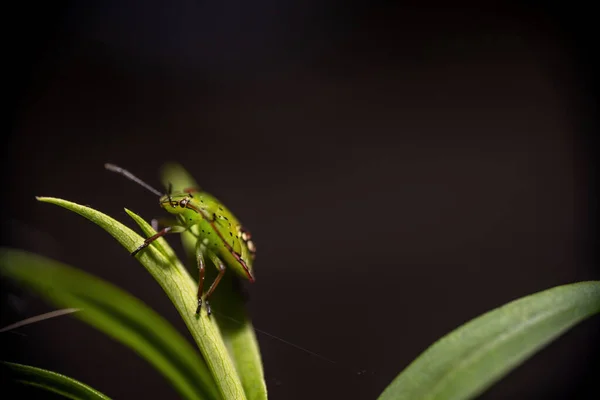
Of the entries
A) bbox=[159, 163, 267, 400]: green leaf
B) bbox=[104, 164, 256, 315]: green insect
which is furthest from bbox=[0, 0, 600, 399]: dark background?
bbox=[104, 164, 256, 315]: green insect

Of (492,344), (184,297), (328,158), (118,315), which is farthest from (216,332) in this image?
(328,158)

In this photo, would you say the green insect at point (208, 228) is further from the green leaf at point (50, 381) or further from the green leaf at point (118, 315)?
the green leaf at point (50, 381)

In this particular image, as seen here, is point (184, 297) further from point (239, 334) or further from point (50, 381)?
point (50, 381)

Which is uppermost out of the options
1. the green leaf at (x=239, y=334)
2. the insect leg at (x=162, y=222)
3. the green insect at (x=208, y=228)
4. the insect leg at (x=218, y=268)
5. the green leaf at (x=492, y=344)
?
the insect leg at (x=162, y=222)

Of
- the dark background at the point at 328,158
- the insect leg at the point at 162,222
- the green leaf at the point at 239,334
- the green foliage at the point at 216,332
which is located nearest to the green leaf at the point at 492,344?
the green foliage at the point at 216,332

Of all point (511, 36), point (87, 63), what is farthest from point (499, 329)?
point (511, 36)

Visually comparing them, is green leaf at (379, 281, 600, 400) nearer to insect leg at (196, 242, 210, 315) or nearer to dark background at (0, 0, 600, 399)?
dark background at (0, 0, 600, 399)

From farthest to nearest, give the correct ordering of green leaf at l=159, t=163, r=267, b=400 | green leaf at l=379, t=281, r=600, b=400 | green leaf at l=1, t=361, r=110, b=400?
green leaf at l=159, t=163, r=267, b=400
green leaf at l=1, t=361, r=110, b=400
green leaf at l=379, t=281, r=600, b=400

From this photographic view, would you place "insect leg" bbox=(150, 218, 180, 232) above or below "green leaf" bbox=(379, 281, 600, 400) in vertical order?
above
